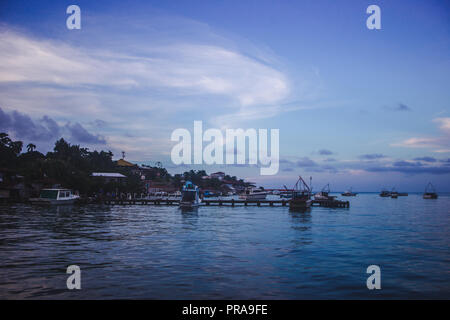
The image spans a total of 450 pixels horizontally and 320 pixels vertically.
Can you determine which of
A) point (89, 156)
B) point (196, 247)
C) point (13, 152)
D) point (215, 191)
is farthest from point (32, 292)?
point (215, 191)

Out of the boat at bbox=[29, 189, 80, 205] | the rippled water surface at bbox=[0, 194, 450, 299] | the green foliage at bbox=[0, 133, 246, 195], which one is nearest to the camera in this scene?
the rippled water surface at bbox=[0, 194, 450, 299]

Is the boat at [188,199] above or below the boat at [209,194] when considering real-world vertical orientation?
above

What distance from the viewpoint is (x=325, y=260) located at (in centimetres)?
2177

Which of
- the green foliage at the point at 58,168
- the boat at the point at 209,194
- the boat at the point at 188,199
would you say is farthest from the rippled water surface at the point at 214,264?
the boat at the point at 209,194

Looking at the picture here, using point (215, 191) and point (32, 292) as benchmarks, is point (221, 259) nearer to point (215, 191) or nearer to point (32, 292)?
point (32, 292)

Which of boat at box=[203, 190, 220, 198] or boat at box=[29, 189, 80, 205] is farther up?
boat at box=[29, 189, 80, 205]

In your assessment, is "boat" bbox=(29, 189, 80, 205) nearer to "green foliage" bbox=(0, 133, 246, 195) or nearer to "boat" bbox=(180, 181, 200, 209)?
"green foliage" bbox=(0, 133, 246, 195)

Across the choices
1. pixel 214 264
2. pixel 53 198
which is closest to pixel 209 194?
pixel 53 198

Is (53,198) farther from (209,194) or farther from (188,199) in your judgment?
(209,194)

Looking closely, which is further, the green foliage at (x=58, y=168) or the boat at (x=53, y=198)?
the green foliage at (x=58, y=168)

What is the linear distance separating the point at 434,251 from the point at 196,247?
58.5ft

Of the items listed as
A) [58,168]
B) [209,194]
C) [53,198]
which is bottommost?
[209,194]

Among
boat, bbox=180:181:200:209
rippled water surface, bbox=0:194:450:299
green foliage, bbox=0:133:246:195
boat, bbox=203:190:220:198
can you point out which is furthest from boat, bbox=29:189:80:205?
boat, bbox=203:190:220:198

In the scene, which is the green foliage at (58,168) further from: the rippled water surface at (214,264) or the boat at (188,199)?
the rippled water surface at (214,264)
